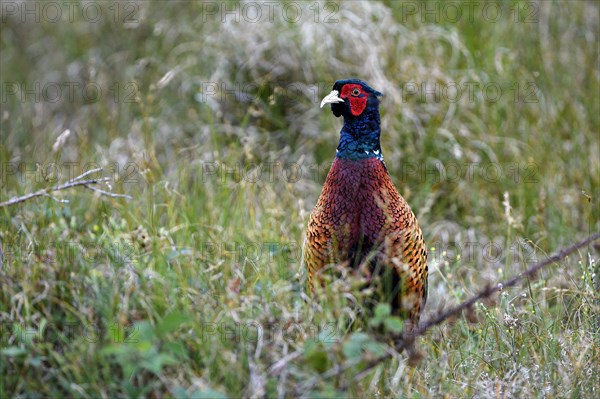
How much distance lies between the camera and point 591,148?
4.63 metres

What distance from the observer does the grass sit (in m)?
2.46

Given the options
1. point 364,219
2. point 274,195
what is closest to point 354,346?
point 364,219

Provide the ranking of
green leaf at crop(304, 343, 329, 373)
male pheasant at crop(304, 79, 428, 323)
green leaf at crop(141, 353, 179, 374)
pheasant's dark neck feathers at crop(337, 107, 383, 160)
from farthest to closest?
pheasant's dark neck feathers at crop(337, 107, 383, 160), male pheasant at crop(304, 79, 428, 323), green leaf at crop(304, 343, 329, 373), green leaf at crop(141, 353, 179, 374)

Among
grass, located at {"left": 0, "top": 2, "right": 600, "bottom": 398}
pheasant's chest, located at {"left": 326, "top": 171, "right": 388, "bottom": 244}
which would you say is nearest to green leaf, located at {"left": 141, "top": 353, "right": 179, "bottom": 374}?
grass, located at {"left": 0, "top": 2, "right": 600, "bottom": 398}

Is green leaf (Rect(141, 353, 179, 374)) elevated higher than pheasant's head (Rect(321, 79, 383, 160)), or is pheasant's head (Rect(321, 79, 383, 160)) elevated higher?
pheasant's head (Rect(321, 79, 383, 160))

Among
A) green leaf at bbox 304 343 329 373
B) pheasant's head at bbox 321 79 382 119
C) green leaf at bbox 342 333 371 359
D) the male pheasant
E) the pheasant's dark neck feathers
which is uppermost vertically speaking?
pheasant's head at bbox 321 79 382 119

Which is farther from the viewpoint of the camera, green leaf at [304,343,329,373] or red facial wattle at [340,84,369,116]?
red facial wattle at [340,84,369,116]

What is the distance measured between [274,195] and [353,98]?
84 cm

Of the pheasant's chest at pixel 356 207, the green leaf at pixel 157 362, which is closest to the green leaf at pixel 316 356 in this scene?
the green leaf at pixel 157 362

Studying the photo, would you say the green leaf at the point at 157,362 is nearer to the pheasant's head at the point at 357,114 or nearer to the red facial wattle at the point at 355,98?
the pheasant's head at the point at 357,114

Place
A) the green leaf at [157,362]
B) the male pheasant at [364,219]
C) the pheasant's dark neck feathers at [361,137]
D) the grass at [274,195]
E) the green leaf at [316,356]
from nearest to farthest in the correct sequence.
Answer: the green leaf at [157,362] < the green leaf at [316,356] < the grass at [274,195] < the male pheasant at [364,219] < the pheasant's dark neck feathers at [361,137]

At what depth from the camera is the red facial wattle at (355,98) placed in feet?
10.3

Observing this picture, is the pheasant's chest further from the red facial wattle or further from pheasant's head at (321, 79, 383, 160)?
the red facial wattle

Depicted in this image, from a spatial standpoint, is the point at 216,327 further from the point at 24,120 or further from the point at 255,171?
the point at 24,120
